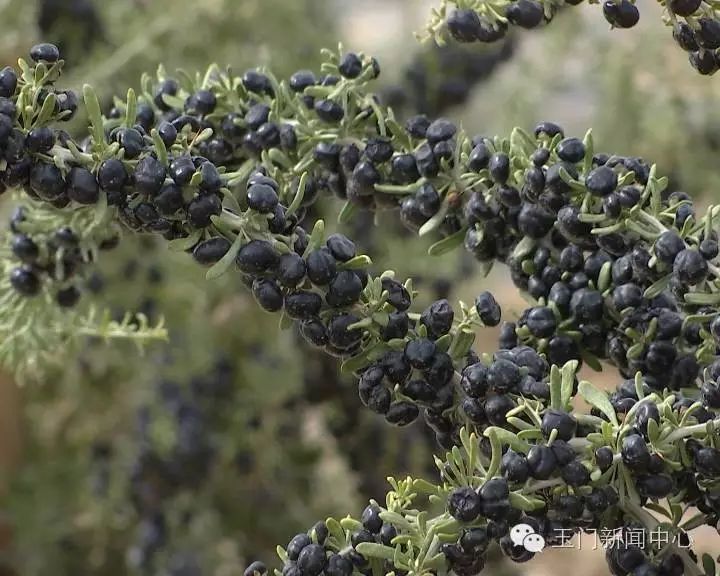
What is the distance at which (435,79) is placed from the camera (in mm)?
926

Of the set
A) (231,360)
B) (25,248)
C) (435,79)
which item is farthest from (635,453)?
(231,360)

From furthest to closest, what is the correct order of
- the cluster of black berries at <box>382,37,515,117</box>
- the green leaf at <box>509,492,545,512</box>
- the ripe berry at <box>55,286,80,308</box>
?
the cluster of black berries at <box>382,37,515,117</box>, the ripe berry at <box>55,286,80,308</box>, the green leaf at <box>509,492,545,512</box>

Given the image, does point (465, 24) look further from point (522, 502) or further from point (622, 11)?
point (522, 502)

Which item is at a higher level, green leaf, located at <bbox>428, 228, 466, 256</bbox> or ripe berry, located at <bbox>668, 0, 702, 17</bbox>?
ripe berry, located at <bbox>668, 0, 702, 17</bbox>

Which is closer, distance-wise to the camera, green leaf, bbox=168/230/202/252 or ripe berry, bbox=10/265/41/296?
green leaf, bbox=168/230/202/252

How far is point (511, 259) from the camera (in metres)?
0.44

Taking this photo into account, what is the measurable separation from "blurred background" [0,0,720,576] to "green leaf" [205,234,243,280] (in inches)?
22.0

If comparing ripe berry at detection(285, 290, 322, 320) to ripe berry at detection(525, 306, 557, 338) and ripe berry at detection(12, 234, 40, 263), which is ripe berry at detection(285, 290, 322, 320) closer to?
ripe berry at detection(525, 306, 557, 338)

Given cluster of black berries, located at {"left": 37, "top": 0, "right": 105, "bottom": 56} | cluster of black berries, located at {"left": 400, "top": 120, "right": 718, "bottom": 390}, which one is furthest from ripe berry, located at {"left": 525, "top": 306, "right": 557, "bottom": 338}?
cluster of black berries, located at {"left": 37, "top": 0, "right": 105, "bottom": 56}

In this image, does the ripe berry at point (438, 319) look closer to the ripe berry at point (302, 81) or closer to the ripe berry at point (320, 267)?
the ripe berry at point (320, 267)

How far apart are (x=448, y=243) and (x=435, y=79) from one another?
1.66 feet

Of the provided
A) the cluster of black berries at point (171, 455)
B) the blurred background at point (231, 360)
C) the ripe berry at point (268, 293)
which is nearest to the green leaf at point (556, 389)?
the ripe berry at point (268, 293)

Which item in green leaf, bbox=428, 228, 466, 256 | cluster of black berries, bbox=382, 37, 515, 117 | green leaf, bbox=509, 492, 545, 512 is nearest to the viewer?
green leaf, bbox=509, 492, 545, 512

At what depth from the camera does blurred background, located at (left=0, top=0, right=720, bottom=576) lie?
0.96m
